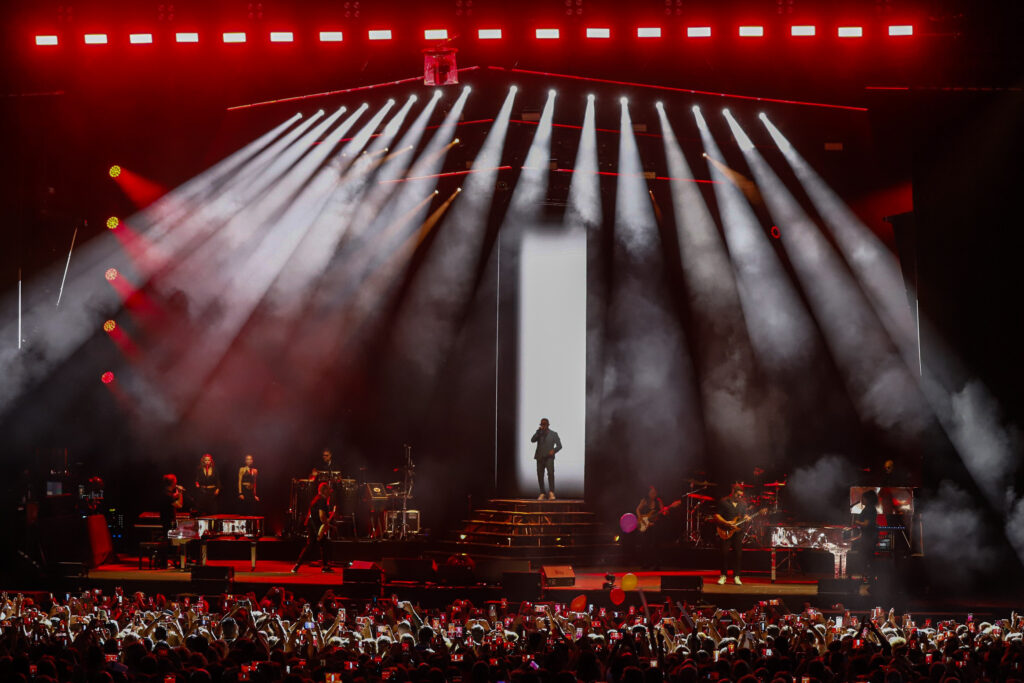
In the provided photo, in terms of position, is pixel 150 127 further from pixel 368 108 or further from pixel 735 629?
pixel 735 629

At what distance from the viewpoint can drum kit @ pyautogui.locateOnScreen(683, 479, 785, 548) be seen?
17.0m

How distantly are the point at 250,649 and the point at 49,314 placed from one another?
13.3m

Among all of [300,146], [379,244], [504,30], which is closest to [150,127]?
[300,146]

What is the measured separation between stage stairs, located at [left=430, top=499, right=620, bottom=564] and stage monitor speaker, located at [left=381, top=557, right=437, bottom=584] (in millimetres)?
2705

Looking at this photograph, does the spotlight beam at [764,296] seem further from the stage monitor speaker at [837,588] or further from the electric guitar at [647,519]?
the stage monitor speaker at [837,588]

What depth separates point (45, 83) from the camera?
51.8 feet

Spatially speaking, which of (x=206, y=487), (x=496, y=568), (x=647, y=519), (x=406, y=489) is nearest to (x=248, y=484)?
(x=206, y=487)

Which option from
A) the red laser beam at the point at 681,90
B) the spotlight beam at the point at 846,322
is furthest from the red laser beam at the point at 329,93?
the spotlight beam at the point at 846,322

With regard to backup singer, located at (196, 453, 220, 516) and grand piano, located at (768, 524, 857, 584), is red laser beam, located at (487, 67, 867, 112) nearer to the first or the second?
grand piano, located at (768, 524, 857, 584)

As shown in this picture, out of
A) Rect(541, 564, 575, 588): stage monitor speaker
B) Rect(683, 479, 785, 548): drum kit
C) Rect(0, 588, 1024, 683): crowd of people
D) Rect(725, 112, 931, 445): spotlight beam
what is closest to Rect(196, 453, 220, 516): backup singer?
Rect(541, 564, 575, 588): stage monitor speaker

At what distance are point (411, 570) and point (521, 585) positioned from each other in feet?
5.92

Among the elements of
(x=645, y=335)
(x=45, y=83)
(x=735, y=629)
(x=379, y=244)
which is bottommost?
(x=735, y=629)

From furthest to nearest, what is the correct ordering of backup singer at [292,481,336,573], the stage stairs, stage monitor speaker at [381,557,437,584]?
1. the stage stairs
2. backup singer at [292,481,336,573]
3. stage monitor speaker at [381,557,437,584]

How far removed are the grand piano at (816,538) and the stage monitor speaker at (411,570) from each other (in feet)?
17.2
